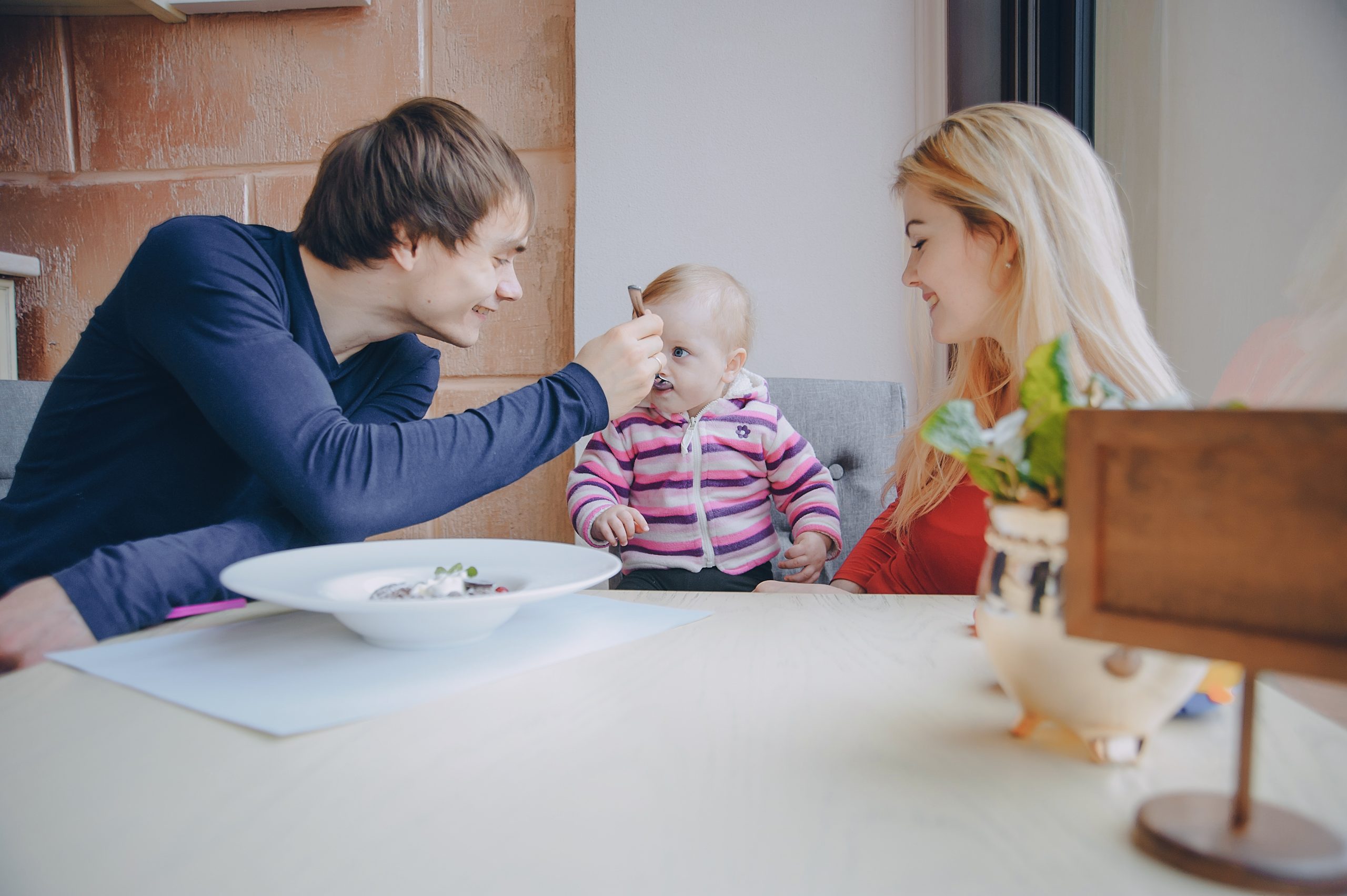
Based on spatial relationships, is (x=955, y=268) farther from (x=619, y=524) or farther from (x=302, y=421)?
(x=302, y=421)

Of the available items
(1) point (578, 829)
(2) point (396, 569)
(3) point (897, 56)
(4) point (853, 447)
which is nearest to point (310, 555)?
(2) point (396, 569)

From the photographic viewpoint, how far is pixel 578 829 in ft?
1.11

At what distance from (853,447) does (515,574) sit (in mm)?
1191

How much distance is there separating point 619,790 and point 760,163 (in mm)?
1948

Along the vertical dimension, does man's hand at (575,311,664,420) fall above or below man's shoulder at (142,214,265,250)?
below

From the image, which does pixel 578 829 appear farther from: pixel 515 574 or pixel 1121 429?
pixel 515 574

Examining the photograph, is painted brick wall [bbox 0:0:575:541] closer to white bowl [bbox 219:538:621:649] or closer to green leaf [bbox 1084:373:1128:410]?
white bowl [bbox 219:538:621:649]

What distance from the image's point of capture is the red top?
114 centimetres

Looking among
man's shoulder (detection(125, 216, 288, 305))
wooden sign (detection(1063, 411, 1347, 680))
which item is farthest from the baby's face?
wooden sign (detection(1063, 411, 1347, 680))

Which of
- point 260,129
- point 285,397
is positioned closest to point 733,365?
point 285,397

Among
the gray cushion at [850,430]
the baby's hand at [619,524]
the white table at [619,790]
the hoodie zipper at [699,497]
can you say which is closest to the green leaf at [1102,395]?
the white table at [619,790]

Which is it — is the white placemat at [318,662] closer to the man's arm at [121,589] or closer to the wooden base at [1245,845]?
the man's arm at [121,589]

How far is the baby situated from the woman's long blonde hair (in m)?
0.49

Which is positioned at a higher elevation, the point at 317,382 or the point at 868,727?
the point at 317,382
